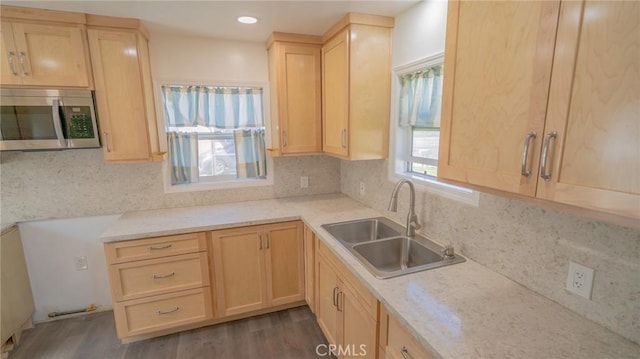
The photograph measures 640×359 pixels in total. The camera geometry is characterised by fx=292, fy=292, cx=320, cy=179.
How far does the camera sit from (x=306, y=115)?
2.50 meters

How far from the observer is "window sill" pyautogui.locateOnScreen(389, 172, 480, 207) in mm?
1489

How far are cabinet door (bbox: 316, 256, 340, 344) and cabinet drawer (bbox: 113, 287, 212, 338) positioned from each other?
85 centimetres

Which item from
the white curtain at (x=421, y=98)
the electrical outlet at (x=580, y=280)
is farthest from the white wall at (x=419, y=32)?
the electrical outlet at (x=580, y=280)

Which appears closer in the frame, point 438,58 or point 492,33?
point 492,33

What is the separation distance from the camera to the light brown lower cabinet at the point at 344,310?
4.58ft

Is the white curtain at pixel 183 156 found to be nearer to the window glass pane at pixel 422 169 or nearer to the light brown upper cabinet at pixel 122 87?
the light brown upper cabinet at pixel 122 87

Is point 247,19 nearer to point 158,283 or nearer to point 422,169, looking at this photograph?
point 422,169

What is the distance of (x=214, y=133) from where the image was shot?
2645mm

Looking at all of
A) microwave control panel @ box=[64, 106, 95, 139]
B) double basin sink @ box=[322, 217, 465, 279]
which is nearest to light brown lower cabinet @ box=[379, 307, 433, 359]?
double basin sink @ box=[322, 217, 465, 279]

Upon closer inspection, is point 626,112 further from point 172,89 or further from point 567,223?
point 172,89

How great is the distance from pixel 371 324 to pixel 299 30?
2066 millimetres

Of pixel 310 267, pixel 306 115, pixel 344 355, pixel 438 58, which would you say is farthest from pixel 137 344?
pixel 438 58

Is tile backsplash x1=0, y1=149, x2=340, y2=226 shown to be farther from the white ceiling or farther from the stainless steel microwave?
the white ceiling

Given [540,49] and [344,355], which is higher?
[540,49]
